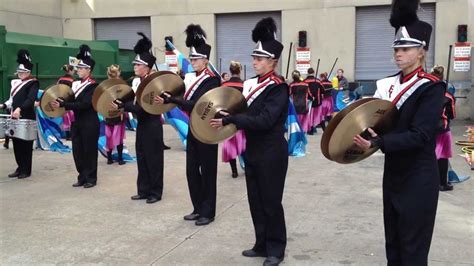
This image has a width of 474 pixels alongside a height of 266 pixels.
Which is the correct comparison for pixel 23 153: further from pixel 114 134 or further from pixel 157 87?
pixel 157 87

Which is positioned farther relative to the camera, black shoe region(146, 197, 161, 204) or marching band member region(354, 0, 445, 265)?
black shoe region(146, 197, 161, 204)

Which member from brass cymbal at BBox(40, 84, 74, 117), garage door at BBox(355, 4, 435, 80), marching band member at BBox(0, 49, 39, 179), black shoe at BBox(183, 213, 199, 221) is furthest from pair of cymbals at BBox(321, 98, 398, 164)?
garage door at BBox(355, 4, 435, 80)

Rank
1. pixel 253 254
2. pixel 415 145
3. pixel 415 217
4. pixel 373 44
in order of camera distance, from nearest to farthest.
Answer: pixel 415 145 < pixel 415 217 < pixel 253 254 < pixel 373 44

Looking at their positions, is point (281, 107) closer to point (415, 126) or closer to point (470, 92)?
point (415, 126)

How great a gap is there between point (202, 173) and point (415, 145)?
3073 mm

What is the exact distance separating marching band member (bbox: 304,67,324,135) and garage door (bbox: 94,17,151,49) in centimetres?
978

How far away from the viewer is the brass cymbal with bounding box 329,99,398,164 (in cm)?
327

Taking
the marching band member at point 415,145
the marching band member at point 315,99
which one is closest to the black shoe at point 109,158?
the marching band member at point 315,99

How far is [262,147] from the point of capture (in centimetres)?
437

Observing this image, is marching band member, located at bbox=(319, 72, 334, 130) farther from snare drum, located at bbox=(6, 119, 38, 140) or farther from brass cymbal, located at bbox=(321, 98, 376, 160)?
brass cymbal, located at bbox=(321, 98, 376, 160)

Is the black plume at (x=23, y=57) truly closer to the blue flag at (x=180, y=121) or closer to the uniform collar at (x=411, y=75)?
the blue flag at (x=180, y=121)

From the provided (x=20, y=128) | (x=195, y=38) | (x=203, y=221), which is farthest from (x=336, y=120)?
(x=20, y=128)

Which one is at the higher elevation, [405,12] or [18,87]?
[405,12]

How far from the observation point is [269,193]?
4.39 meters
